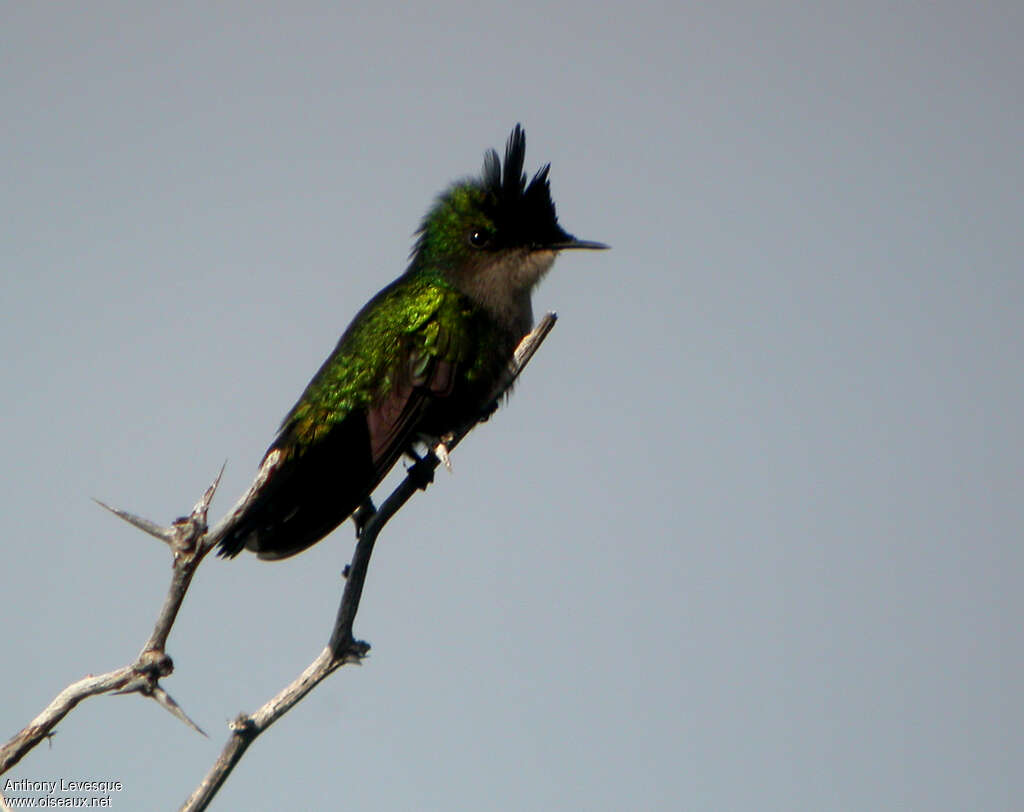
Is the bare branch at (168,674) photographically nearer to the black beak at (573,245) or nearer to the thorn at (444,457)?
the thorn at (444,457)

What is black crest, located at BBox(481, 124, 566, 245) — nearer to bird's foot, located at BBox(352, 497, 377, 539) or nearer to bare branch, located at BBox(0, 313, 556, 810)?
bird's foot, located at BBox(352, 497, 377, 539)

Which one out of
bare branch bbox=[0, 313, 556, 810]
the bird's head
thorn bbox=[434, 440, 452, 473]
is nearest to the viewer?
bare branch bbox=[0, 313, 556, 810]

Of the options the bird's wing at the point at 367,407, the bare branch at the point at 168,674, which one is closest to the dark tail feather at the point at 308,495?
the bird's wing at the point at 367,407

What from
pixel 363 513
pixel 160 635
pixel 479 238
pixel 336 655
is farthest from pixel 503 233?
pixel 160 635

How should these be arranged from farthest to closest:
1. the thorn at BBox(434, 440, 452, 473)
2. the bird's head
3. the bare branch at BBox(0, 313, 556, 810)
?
the bird's head → the thorn at BBox(434, 440, 452, 473) → the bare branch at BBox(0, 313, 556, 810)

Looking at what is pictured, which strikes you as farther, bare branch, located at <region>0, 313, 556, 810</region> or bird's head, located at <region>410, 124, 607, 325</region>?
bird's head, located at <region>410, 124, 607, 325</region>

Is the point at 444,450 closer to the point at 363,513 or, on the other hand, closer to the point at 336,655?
the point at 363,513

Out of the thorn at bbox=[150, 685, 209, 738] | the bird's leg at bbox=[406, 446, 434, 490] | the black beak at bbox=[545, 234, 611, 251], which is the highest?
the black beak at bbox=[545, 234, 611, 251]

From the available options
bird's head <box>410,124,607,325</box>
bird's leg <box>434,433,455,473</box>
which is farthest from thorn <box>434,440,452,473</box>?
bird's head <box>410,124,607,325</box>
